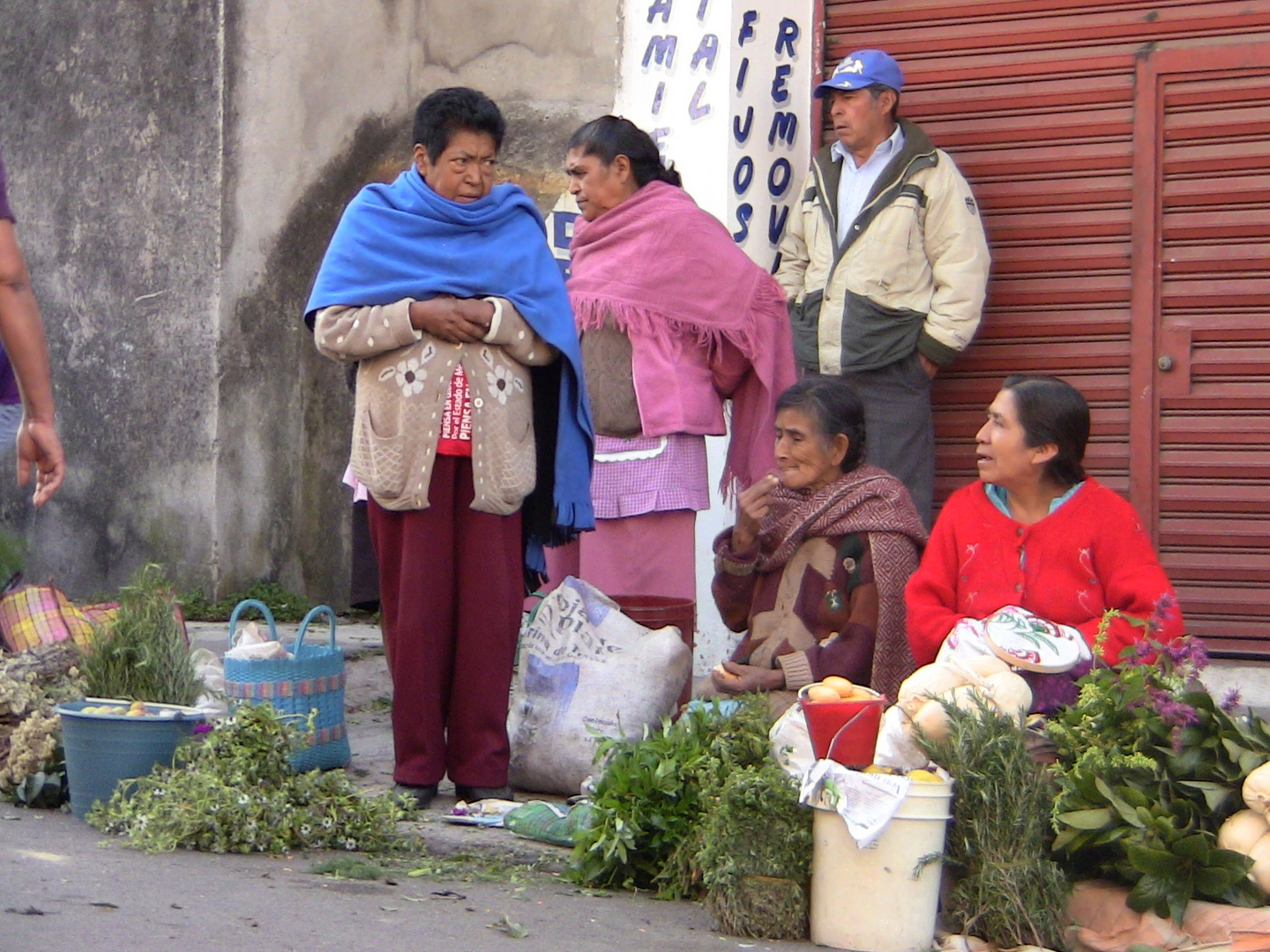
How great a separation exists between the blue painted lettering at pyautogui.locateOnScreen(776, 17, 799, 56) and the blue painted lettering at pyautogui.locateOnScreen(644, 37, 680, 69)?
80mm

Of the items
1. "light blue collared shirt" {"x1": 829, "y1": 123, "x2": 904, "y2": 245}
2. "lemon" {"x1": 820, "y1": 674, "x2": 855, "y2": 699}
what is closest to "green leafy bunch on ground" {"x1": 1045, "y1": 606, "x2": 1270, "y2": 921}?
"lemon" {"x1": 820, "y1": 674, "x2": 855, "y2": 699}

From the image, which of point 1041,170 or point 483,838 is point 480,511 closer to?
point 483,838

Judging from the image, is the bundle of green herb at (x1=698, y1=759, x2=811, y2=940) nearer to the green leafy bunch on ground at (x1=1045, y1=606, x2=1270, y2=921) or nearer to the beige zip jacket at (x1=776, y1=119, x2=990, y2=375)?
the green leafy bunch on ground at (x1=1045, y1=606, x2=1270, y2=921)

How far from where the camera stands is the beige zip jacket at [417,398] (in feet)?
14.4

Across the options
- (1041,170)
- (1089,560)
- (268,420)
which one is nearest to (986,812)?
(1089,560)

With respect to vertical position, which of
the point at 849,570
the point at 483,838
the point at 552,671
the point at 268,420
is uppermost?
the point at 268,420

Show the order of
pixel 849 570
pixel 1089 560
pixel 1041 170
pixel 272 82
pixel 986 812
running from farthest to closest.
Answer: pixel 272 82 → pixel 1041 170 → pixel 849 570 → pixel 1089 560 → pixel 986 812

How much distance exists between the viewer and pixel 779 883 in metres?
3.49

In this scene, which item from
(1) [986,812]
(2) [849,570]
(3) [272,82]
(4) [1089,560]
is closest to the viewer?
(1) [986,812]

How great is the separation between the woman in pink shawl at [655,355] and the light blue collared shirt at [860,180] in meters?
0.82

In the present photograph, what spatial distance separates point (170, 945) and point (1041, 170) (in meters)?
4.26

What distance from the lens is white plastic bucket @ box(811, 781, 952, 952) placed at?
11.0ft

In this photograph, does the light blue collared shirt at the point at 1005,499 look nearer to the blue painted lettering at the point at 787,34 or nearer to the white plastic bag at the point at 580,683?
the white plastic bag at the point at 580,683

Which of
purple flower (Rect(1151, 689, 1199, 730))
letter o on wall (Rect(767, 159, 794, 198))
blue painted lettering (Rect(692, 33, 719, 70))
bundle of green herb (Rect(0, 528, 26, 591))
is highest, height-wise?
blue painted lettering (Rect(692, 33, 719, 70))
